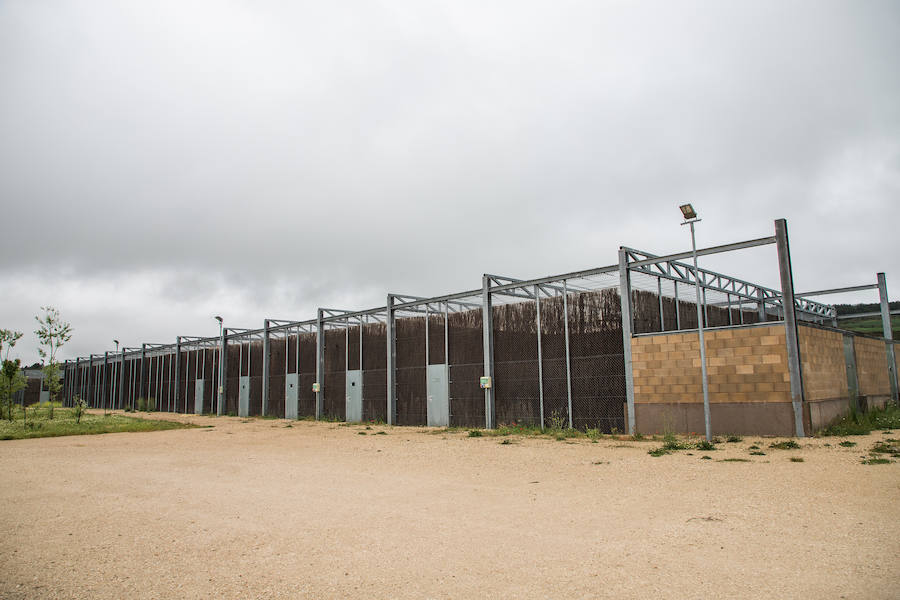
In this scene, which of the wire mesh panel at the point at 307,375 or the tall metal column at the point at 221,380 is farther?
the tall metal column at the point at 221,380

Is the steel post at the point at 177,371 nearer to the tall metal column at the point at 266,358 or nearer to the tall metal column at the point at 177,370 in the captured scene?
the tall metal column at the point at 177,370

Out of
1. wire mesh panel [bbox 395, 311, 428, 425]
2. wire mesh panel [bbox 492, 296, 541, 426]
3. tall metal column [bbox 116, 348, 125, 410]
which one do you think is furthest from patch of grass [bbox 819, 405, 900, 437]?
tall metal column [bbox 116, 348, 125, 410]

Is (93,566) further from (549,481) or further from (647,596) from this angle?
(549,481)

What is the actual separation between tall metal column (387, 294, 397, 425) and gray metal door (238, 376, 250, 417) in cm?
1583

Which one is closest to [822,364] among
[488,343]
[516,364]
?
[516,364]

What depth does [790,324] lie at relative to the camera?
50.1 feet

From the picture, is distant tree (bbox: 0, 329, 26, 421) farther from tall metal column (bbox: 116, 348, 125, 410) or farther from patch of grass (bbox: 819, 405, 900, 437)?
patch of grass (bbox: 819, 405, 900, 437)

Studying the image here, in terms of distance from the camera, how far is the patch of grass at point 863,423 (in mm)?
16361

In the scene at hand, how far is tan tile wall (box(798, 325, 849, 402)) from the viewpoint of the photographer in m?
15.8

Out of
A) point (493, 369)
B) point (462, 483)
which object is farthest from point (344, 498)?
point (493, 369)

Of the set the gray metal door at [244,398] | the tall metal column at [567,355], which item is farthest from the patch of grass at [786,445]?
the gray metal door at [244,398]

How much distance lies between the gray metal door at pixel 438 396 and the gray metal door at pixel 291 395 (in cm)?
1187

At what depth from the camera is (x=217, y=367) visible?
42719mm

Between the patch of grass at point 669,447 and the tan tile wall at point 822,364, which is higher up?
the tan tile wall at point 822,364
